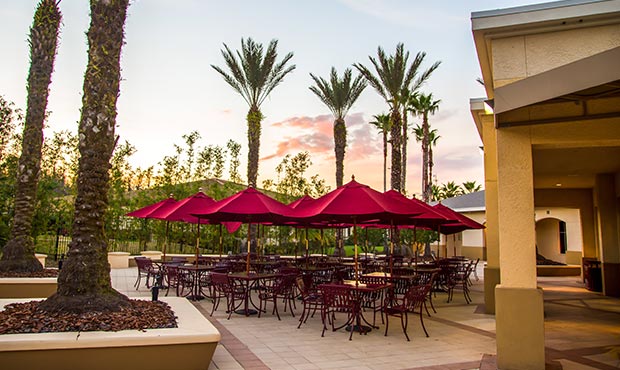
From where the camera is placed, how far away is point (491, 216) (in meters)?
9.81

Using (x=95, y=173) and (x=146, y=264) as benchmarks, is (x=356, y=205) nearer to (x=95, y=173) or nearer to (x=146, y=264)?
(x=95, y=173)

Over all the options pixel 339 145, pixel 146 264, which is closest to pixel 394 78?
pixel 339 145

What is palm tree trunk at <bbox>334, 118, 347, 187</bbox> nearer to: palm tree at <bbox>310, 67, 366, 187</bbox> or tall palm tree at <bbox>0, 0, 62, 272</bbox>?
palm tree at <bbox>310, 67, 366, 187</bbox>

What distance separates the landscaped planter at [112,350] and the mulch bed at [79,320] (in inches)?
8.7

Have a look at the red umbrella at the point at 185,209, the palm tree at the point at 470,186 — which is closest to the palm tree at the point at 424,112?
the palm tree at the point at 470,186

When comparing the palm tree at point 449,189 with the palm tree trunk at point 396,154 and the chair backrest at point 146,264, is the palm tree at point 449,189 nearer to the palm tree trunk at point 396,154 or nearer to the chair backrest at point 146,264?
the palm tree trunk at point 396,154

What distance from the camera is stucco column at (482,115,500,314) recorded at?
32.0 feet

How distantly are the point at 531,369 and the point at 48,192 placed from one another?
19041mm

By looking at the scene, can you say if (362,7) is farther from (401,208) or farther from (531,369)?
(531,369)

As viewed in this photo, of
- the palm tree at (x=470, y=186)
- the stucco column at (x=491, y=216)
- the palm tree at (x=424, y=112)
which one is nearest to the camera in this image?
the stucco column at (x=491, y=216)

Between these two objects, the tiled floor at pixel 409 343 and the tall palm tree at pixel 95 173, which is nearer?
the tiled floor at pixel 409 343

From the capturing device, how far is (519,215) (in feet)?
18.6

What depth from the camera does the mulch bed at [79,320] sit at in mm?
5055

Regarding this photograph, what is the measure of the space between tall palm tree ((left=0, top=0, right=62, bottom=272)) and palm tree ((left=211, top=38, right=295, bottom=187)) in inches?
376
